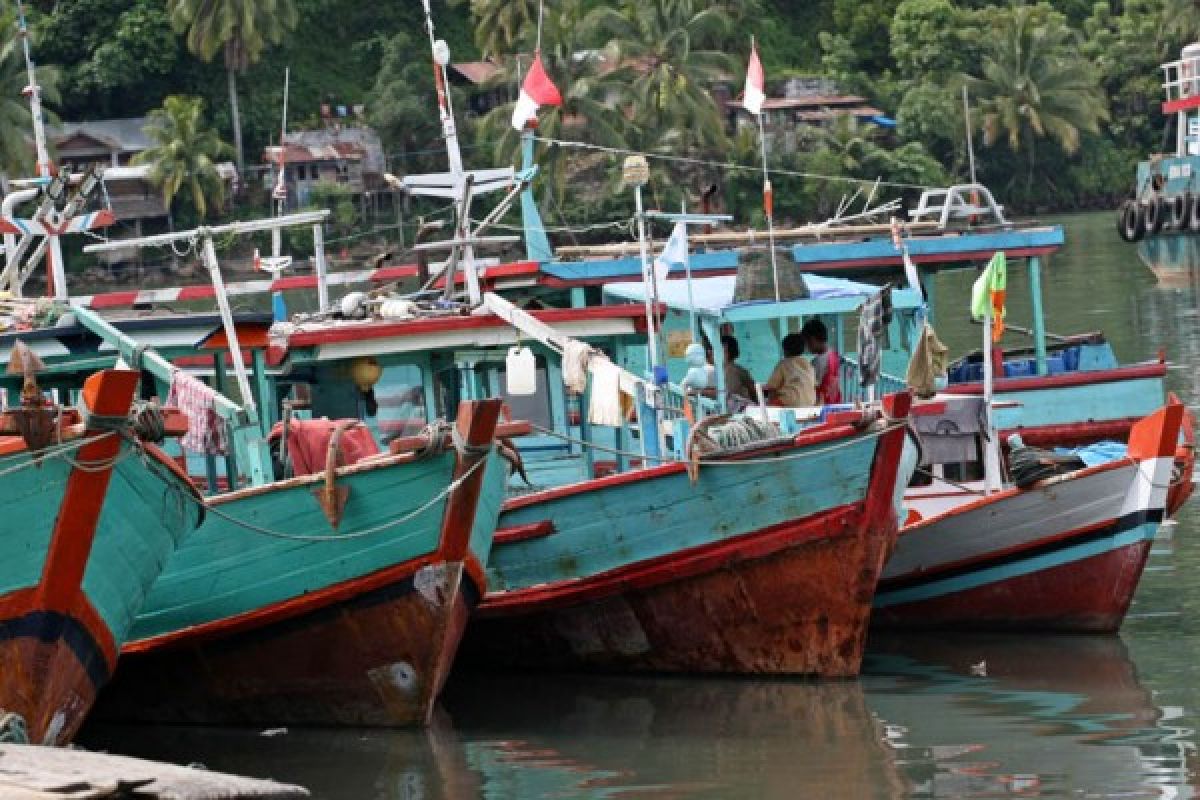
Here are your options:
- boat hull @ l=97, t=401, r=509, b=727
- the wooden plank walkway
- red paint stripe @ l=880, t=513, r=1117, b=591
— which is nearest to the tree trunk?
red paint stripe @ l=880, t=513, r=1117, b=591

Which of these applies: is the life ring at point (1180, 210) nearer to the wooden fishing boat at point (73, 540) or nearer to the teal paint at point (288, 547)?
the teal paint at point (288, 547)

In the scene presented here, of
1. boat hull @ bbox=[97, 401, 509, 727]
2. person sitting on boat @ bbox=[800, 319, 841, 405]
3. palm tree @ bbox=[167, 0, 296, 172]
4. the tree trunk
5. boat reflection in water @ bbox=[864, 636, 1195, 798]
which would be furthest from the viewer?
the tree trunk

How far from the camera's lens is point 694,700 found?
1510 cm

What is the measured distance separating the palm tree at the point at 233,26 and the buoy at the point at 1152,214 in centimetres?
2214

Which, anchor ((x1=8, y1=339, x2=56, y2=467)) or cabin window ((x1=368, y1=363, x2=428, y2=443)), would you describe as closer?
anchor ((x1=8, y1=339, x2=56, y2=467))

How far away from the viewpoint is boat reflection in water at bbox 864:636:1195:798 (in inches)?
498

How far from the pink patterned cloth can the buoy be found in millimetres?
41370

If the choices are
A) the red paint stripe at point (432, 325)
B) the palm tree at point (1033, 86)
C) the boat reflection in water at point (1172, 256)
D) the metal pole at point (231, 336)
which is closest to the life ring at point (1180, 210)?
the boat reflection in water at point (1172, 256)

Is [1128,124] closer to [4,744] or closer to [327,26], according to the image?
[327,26]

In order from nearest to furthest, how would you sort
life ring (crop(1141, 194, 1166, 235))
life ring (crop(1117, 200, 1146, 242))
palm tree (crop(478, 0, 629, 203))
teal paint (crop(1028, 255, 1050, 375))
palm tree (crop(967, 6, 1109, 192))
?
teal paint (crop(1028, 255, 1050, 375)), life ring (crop(1141, 194, 1166, 235)), life ring (crop(1117, 200, 1146, 242)), palm tree (crop(478, 0, 629, 203)), palm tree (crop(967, 6, 1109, 192))

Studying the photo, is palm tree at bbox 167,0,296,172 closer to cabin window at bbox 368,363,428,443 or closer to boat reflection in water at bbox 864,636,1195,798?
cabin window at bbox 368,363,428,443

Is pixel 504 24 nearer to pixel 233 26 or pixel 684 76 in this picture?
pixel 684 76

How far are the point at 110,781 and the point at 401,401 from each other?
7.03 metres

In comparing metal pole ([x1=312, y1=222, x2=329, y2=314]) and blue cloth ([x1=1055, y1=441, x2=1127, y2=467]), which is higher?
metal pole ([x1=312, y1=222, x2=329, y2=314])
